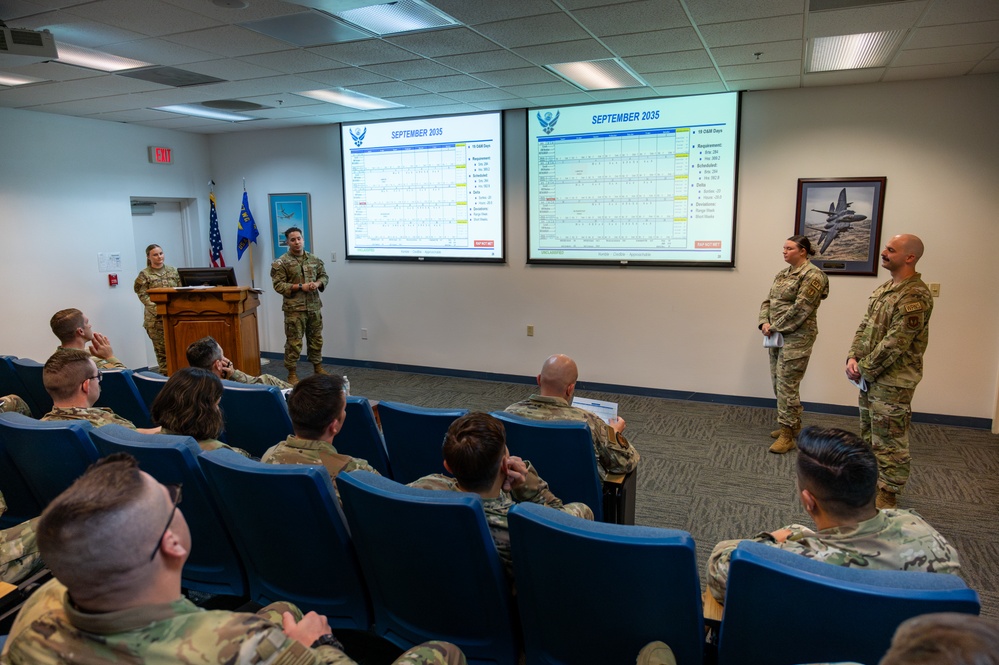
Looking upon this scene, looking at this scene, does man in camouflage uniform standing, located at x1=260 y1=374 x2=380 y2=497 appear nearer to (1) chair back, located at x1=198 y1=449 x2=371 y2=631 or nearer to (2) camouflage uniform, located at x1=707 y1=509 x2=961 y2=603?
(1) chair back, located at x1=198 y1=449 x2=371 y2=631

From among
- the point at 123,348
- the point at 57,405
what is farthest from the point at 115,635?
the point at 123,348

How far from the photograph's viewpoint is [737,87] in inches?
214

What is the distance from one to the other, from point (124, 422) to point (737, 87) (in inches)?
203

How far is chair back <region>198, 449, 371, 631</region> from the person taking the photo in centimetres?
191

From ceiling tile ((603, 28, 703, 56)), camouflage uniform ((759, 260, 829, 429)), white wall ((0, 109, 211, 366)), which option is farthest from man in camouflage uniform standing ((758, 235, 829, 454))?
white wall ((0, 109, 211, 366))

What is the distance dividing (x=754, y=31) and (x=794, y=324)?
85.1 inches

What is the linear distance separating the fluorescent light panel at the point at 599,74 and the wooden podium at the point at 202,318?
348 cm

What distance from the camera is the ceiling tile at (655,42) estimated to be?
3.90 metres

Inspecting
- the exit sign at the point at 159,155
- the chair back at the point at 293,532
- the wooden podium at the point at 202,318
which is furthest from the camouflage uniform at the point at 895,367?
the exit sign at the point at 159,155

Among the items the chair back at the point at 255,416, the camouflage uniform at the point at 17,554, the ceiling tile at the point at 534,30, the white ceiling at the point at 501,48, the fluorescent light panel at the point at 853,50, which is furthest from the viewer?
the fluorescent light panel at the point at 853,50

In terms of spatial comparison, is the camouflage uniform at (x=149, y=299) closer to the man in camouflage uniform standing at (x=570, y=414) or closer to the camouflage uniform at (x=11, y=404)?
the camouflage uniform at (x=11, y=404)

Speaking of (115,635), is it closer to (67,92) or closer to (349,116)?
(67,92)

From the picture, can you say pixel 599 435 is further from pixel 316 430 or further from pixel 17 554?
pixel 17 554

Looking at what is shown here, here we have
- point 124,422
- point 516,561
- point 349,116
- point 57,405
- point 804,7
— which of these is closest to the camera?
point 516,561
